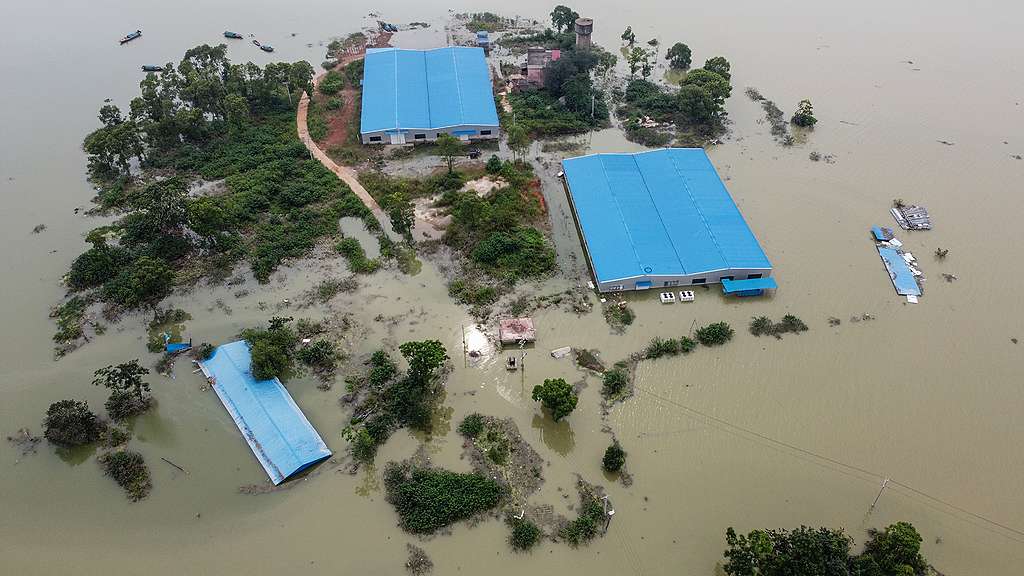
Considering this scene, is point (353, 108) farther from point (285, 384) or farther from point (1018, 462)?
point (1018, 462)

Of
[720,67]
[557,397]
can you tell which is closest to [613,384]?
[557,397]

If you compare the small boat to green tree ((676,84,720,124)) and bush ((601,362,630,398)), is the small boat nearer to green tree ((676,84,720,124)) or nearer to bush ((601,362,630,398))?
green tree ((676,84,720,124))

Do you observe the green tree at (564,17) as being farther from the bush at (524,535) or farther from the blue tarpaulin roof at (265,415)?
the bush at (524,535)

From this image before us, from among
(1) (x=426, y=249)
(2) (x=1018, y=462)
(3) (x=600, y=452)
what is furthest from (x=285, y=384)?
(2) (x=1018, y=462)

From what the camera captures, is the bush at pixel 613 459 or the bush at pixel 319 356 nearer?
the bush at pixel 613 459

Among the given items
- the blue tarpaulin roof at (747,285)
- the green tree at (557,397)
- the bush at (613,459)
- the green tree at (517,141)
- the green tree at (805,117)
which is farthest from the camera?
the green tree at (805,117)

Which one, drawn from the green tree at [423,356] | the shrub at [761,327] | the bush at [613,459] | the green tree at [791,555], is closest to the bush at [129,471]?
the green tree at [423,356]
